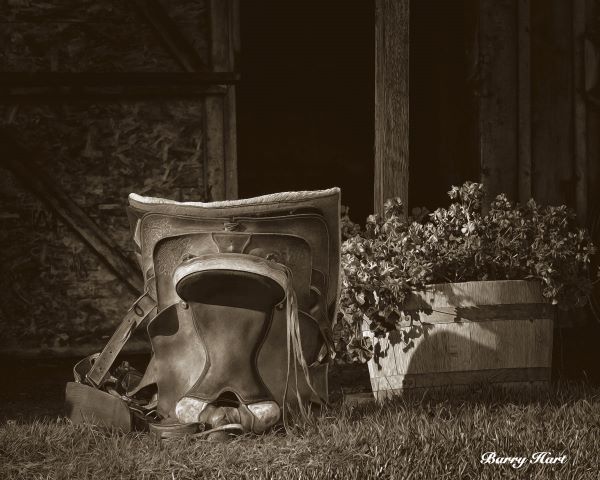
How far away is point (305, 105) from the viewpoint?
1016 centimetres

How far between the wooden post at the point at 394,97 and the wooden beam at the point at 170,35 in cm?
177

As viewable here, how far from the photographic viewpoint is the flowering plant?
412 centimetres

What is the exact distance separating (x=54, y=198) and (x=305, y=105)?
15.1ft

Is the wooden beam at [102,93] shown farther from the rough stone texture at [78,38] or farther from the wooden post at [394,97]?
the wooden post at [394,97]

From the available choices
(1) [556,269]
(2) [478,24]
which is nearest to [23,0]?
(2) [478,24]

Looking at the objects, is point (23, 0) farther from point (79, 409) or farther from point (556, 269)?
point (556, 269)

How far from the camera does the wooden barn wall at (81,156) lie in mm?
Result: 6027

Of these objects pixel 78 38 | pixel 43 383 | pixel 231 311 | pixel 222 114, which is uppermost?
pixel 78 38

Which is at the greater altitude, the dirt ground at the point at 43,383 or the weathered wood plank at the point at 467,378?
the weathered wood plank at the point at 467,378

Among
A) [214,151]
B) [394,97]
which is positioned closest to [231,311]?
[394,97]

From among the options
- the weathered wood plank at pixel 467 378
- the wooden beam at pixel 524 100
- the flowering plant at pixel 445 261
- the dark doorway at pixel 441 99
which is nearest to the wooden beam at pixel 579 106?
the wooden beam at pixel 524 100

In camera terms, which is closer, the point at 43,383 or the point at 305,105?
the point at 43,383

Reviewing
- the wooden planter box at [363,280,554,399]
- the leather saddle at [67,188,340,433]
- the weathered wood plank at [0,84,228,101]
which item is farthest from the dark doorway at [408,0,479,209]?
the leather saddle at [67,188,340,433]
